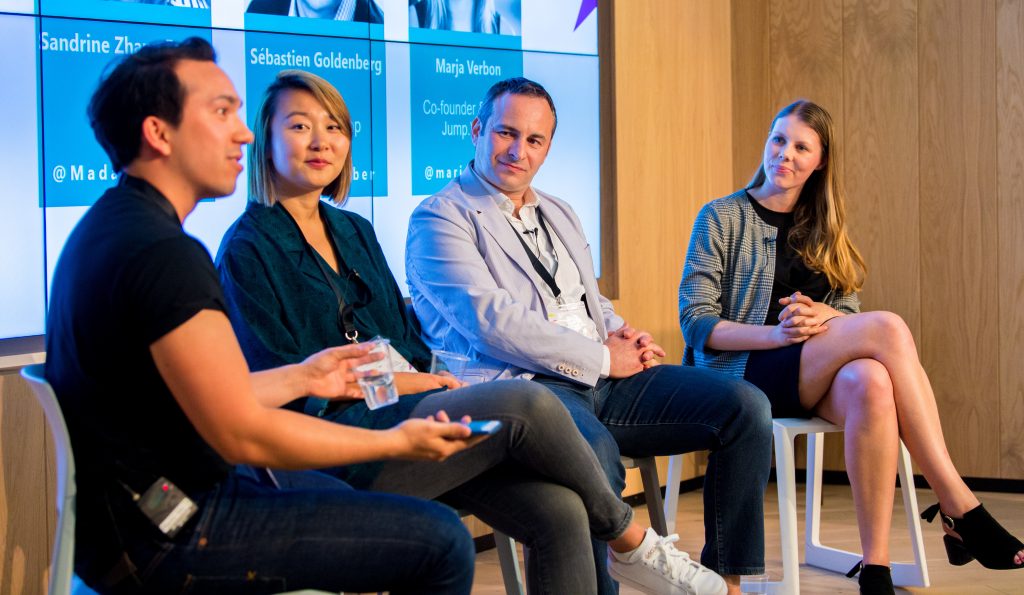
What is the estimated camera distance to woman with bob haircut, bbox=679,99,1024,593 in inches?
116

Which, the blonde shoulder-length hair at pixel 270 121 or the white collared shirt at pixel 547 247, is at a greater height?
the blonde shoulder-length hair at pixel 270 121

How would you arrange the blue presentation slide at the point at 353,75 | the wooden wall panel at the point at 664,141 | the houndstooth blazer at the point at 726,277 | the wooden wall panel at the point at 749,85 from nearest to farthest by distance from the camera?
the blue presentation slide at the point at 353,75 → the houndstooth blazer at the point at 726,277 → the wooden wall panel at the point at 664,141 → the wooden wall panel at the point at 749,85

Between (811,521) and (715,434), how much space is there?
3.32 feet

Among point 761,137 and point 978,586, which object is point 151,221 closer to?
point 978,586

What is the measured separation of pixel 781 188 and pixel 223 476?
229 cm

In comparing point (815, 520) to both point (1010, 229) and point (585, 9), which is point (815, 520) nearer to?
point (1010, 229)

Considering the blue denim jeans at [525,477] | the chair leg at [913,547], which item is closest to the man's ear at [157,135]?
the blue denim jeans at [525,477]

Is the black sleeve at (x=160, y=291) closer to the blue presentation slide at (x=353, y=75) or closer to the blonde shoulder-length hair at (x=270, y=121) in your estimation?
the blonde shoulder-length hair at (x=270, y=121)

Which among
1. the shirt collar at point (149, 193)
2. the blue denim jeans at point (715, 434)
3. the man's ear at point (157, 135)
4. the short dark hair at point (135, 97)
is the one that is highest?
the short dark hair at point (135, 97)

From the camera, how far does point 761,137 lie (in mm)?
4816

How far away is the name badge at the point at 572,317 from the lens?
2.84 m

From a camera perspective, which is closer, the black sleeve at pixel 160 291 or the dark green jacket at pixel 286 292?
the black sleeve at pixel 160 291

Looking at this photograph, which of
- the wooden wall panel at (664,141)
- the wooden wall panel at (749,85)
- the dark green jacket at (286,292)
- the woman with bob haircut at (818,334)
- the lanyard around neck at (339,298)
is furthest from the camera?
the wooden wall panel at (749,85)

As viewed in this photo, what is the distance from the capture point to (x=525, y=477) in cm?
215
